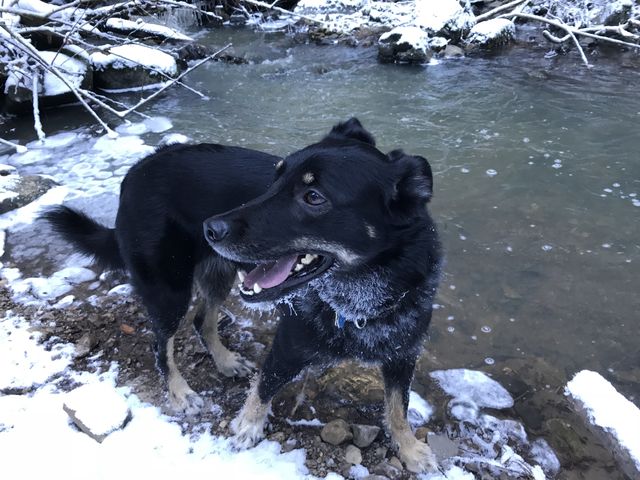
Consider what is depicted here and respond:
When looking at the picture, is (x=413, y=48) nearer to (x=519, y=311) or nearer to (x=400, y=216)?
(x=519, y=311)

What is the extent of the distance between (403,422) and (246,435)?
93 centimetres

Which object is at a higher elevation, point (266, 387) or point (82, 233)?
point (82, 233)

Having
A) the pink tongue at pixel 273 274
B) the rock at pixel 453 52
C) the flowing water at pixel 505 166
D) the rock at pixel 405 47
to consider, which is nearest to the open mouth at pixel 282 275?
the pink tongue at pixel 273 274

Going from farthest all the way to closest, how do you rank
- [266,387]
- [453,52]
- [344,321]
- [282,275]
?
[453,52] → [266,387] → [344,321] → [282,275]

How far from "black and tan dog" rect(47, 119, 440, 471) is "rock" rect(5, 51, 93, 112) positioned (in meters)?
6.03

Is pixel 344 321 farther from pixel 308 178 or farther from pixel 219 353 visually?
pixel 219 353

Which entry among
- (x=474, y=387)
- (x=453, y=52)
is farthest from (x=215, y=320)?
(x=453, y=52)

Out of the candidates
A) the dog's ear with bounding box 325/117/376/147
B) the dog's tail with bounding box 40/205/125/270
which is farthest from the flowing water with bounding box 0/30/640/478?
the dog's tail with bounding box 40/205/125/270

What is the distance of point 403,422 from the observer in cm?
289

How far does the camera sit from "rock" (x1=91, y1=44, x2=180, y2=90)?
31.4 feet

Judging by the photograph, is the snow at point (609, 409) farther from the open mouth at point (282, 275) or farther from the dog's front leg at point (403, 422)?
the open mouth at point (282, 275)

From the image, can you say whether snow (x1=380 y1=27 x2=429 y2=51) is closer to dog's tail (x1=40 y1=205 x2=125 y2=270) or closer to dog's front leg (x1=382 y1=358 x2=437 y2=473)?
dog's tail (x1=40 y1=205 x2=125 y2=270)

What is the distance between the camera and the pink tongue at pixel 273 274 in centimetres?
247

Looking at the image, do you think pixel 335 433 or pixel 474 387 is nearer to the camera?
pixel 335 433
